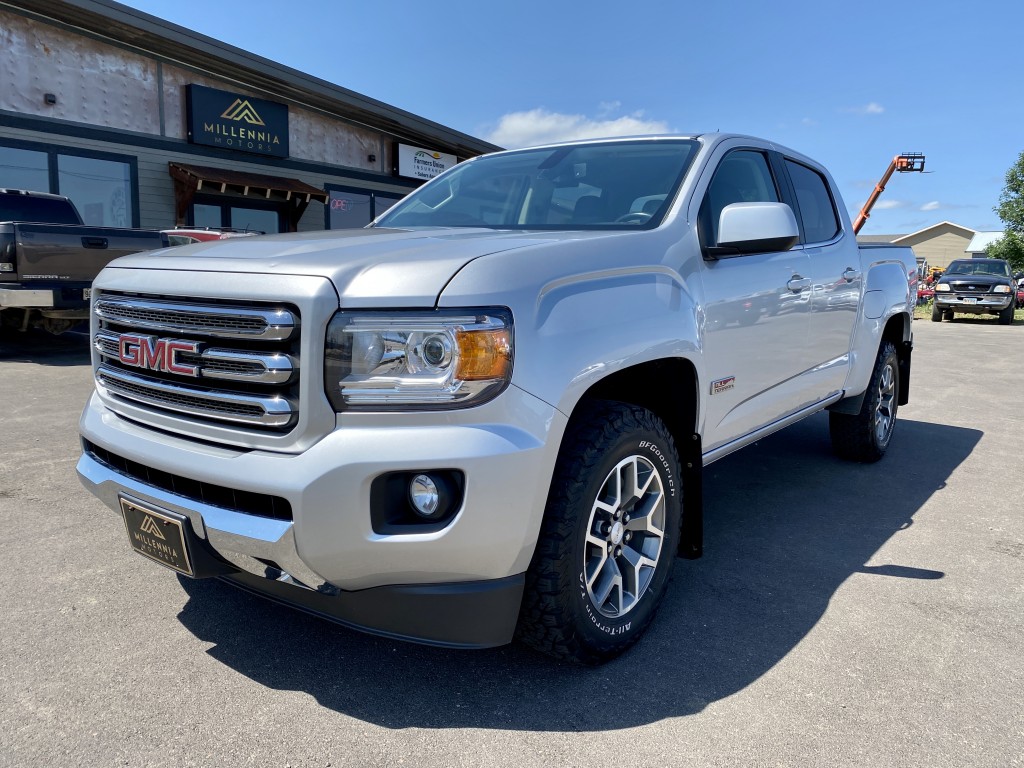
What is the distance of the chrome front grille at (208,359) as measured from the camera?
2074 mm

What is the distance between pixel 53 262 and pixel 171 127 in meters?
7.55

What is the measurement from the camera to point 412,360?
205 cm

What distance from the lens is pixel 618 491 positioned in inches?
99.7

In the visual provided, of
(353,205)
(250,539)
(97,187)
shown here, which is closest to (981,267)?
(353,205)

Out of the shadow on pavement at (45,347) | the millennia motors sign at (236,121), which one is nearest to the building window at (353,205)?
the millennia motors sign at (236,121)

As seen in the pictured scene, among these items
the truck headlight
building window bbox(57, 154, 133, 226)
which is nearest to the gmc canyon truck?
the truck headlight

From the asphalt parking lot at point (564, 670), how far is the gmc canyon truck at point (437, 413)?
259 mm

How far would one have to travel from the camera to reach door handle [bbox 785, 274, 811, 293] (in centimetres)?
361

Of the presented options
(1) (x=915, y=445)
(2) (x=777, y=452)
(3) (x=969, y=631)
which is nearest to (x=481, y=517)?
(3) (x=969, y=631)

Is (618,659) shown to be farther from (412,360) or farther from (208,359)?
(208,359)

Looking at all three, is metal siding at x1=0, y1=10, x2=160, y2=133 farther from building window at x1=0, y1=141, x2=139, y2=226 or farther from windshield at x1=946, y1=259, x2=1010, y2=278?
windshield at x1=946, y1=259, x2=1010, y2=278

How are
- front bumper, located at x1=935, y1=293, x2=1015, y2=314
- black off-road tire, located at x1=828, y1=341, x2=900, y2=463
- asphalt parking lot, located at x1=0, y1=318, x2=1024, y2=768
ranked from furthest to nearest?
front bumper, located at x1=935, y1=293, x2=1015, y2=314 < black off-road tire, located at x1=828, y1=341, x2=900, y2=463 < asphalt parking lot, located at x1=0, y1=318, x2=1024, y2=768

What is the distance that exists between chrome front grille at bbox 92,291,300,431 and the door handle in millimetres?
2408

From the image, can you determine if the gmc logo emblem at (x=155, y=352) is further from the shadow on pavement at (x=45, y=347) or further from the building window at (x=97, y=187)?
the building window at (x=97, y=187)
